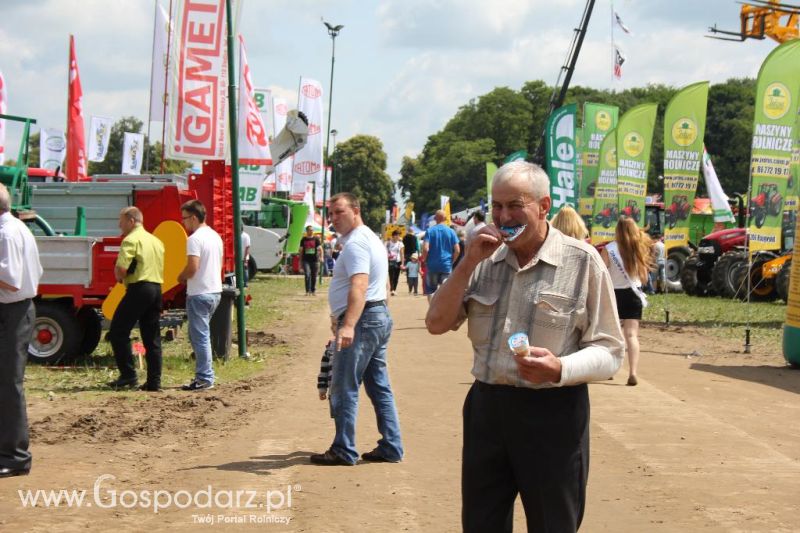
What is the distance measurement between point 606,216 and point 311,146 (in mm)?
10053

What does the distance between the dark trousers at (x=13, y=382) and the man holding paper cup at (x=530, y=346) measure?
4.19 metres

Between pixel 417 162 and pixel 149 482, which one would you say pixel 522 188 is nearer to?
pixel 149 482

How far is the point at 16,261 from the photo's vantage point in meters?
7.09

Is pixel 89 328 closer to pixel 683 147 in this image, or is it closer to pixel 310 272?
pixel 683 147

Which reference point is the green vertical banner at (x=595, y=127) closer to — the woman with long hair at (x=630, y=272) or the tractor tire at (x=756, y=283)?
the tractor tire at (x=756, y=283)

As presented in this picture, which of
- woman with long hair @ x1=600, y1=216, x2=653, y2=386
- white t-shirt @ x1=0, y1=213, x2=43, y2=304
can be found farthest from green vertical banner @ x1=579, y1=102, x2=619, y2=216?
white t-shirt @ x1=0, y1=213, x2=43, y2=304

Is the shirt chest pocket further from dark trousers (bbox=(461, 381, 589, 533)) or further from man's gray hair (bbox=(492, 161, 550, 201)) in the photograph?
man's gray hair (bbox=(492, 161, 550, 201))

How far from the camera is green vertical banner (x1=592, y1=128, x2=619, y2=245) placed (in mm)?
26406

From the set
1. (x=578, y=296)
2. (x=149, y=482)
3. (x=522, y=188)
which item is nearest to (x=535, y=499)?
(x=578, y=296)

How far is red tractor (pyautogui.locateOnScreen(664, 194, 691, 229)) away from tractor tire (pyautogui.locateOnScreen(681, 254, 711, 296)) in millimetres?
7755

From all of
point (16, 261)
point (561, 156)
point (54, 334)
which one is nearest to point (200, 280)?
point (54, 334)

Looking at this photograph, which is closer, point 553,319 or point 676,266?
point 553,319

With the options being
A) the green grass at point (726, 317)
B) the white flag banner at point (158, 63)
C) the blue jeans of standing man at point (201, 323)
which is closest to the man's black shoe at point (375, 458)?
the blue jeans of standing man at point (201, 323)

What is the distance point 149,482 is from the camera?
721 cm
